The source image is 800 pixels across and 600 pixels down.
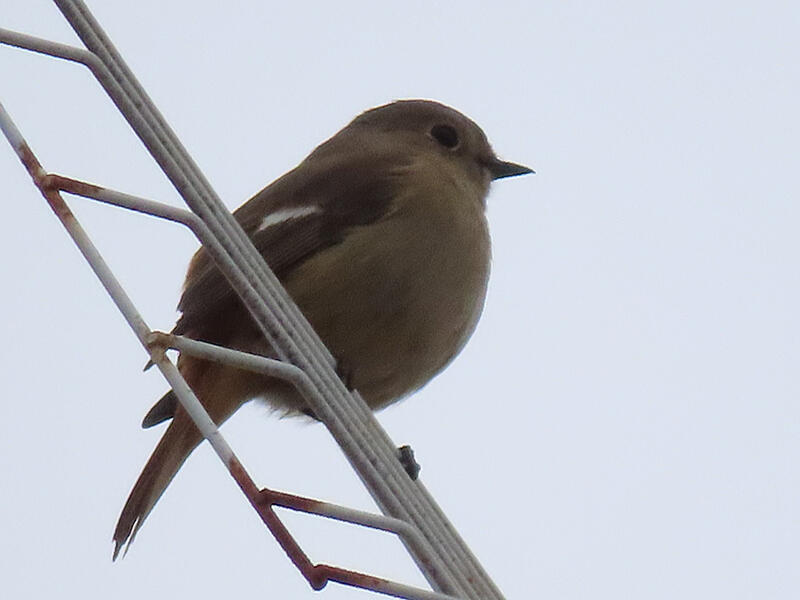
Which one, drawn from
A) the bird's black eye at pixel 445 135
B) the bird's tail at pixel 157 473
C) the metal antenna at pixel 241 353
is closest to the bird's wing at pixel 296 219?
the bird's tail at pixel 157 473

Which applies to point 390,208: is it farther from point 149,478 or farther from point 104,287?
point 104,287

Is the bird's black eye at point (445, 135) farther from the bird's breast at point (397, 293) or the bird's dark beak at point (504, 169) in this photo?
the bird's breast at point (397, 293)

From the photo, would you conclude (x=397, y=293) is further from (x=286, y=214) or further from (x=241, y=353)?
(x=241, y=353)

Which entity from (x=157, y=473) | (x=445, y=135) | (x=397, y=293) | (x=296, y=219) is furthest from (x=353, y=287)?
(x=445, y=135)

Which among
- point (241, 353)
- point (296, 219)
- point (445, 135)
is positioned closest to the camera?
point (241, 353)

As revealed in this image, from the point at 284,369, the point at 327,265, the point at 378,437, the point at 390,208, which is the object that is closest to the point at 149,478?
the point at 327,265

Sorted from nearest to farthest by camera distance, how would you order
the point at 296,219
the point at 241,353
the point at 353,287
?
the point at 241,353
the point at 353,287
the point at 296,219

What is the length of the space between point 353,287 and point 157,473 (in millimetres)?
816

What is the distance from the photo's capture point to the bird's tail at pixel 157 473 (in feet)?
12.7

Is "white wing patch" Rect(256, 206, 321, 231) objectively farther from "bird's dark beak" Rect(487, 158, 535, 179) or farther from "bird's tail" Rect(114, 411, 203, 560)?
"bird's dark beak" Rect(487, 158, 535, 179)

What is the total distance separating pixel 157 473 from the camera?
158 inches

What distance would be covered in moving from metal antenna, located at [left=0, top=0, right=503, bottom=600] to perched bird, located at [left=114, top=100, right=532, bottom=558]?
1.64m

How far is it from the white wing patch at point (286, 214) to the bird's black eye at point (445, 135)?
122 cm

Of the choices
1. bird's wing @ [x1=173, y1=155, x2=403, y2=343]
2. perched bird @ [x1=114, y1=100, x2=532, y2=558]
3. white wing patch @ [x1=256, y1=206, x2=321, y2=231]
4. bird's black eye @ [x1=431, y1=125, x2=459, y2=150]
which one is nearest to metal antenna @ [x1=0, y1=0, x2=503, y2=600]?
perched bird @ [x1=114, y1=100, x2=532, y2=558]
